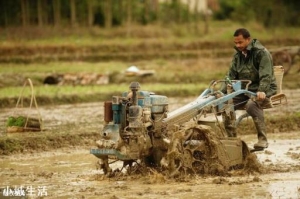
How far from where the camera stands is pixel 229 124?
35.6ft

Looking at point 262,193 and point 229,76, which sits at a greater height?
point 229,76

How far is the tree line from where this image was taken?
1468 inches

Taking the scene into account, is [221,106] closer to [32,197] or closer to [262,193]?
[262,193]

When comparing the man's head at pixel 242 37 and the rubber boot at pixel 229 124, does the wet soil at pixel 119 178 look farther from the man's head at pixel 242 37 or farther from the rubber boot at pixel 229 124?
the man's head at pixel 242 37

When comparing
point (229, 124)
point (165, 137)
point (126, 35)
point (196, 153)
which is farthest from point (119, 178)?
point (126, 35)

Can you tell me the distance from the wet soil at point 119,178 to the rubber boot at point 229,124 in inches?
23.1

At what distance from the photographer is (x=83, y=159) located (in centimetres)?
1233

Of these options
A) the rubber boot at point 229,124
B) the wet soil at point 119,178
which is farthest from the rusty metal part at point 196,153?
the rubber boot at point 229,124

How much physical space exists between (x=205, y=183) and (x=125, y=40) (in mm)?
25479

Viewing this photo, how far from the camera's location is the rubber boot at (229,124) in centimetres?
1081

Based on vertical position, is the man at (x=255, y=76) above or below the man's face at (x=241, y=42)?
below

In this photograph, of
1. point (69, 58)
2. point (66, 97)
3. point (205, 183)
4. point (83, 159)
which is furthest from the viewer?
point (69, 58)

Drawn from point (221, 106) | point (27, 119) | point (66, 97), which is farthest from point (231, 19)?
point (221, 106)

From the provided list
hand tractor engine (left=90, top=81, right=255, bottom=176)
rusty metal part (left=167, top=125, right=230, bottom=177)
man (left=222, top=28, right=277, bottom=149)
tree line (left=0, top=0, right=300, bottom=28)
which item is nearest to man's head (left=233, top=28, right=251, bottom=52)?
man (left=222, top=28, right=277, bottom=149)
